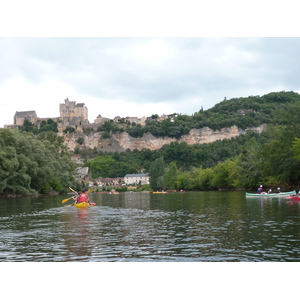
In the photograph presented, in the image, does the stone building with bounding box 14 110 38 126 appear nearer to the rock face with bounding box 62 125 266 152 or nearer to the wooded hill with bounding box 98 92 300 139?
the rock face with bounding box 62 125 266 152

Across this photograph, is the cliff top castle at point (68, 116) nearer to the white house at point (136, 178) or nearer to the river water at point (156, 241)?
the white house at point (136, 178)

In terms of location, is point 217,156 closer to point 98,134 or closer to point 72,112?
point 98,134

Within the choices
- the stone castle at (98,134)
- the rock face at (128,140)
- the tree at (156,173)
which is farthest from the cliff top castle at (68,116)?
the tree at (156,173)

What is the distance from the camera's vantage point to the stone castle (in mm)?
160625

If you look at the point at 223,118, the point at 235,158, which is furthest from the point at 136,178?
the point at 235,158

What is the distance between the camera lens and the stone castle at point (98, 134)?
16062 cm

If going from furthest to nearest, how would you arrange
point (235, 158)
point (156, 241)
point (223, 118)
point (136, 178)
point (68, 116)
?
point (68, 116) → point (223, 118) → point (136, 178) → point (235, 158) → point (156, 241)

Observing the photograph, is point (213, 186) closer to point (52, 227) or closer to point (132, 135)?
point (52, 227)

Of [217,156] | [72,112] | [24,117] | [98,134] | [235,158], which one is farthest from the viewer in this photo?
[72,112]

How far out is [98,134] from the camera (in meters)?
167

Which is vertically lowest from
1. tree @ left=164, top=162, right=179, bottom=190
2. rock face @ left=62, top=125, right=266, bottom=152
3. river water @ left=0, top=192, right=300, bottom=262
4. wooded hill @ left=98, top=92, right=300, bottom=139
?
river water @ left=0, top=192, right=300, bottom=262

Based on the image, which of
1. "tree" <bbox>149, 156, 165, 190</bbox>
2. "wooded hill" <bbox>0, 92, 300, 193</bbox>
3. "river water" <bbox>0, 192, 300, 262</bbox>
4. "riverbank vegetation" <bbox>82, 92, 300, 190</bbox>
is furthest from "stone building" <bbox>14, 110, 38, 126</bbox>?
"river water" <bbox>0, 192, 300, 262</bbox>

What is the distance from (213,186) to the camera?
263ft
